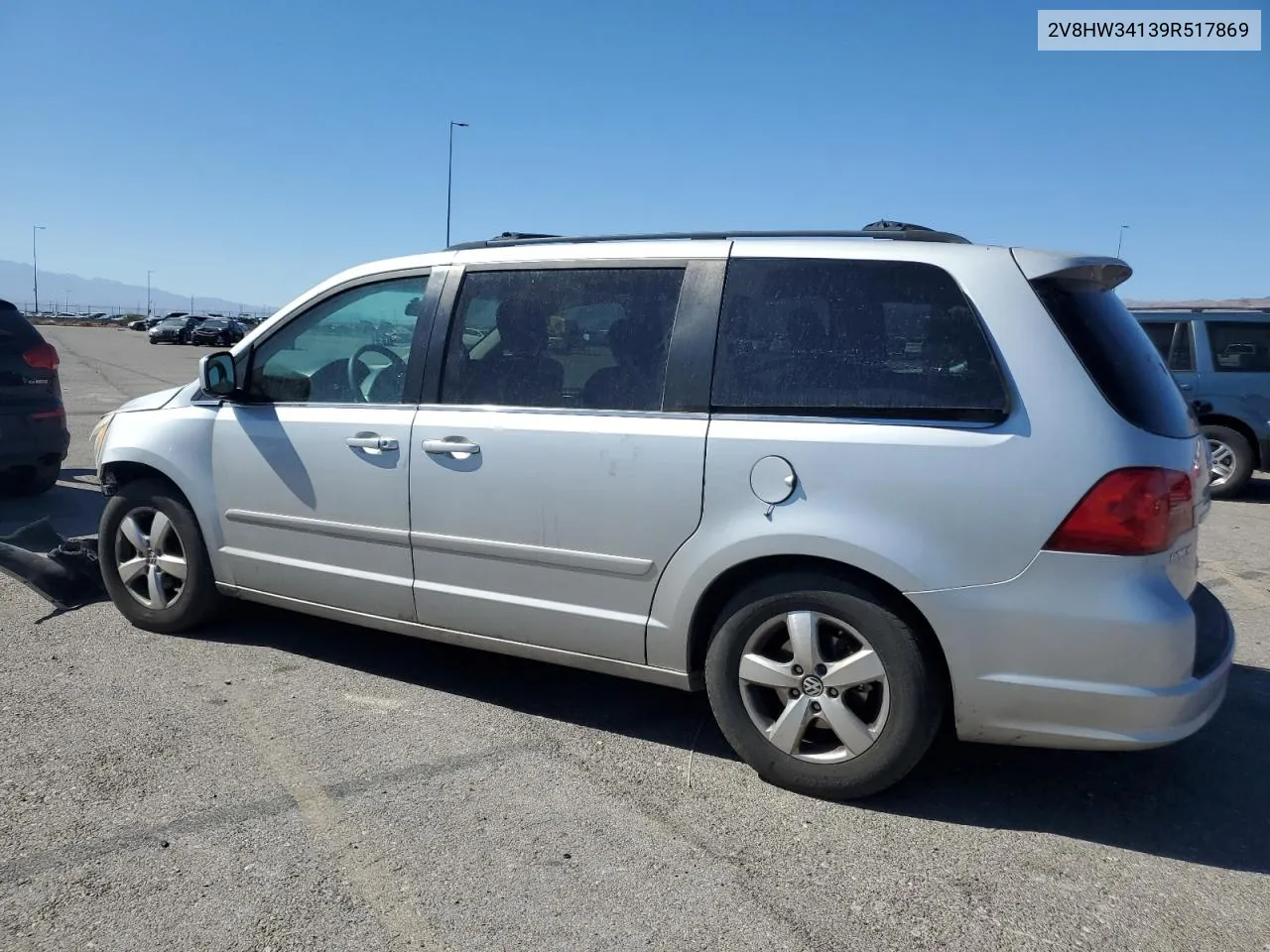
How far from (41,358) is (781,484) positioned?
22.0ft

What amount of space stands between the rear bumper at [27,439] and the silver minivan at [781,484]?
4.04 metres

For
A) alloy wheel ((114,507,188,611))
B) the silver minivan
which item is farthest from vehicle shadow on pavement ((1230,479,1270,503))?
alloy wheel ((114,507,188,611))

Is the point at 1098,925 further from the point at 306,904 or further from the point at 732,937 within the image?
the point at 306,904

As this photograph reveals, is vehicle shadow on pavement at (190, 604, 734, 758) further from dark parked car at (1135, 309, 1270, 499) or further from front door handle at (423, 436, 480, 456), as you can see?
dark parked car at (1135, 309, 1270, 499)

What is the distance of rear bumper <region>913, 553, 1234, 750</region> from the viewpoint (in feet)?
9.60

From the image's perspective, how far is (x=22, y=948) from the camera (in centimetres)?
250

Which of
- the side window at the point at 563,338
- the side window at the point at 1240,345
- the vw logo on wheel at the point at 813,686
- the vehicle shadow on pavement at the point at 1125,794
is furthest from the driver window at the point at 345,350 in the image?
the side window at the point at 1240,345

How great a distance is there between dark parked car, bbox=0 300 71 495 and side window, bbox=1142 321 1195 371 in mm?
9974

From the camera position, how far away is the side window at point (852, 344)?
10.3 ft

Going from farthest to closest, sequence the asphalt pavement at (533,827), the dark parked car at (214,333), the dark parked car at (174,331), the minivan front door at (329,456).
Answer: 1. the dark parked car at (214,333)
2. the dark parked car at (174,331)
3. the minivan front door at (329,456)
4. the asphalt pavement at (533,827)

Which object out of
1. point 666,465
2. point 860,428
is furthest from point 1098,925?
point 666,465

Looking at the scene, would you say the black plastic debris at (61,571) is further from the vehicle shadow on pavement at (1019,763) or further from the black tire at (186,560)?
the vehicle shadow on pavement at (1019,763)

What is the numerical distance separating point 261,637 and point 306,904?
7.98 ft

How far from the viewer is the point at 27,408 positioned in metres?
7.51
